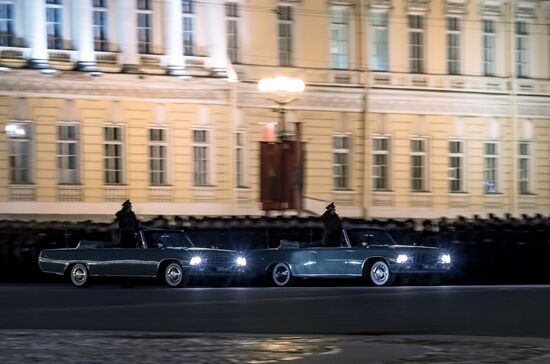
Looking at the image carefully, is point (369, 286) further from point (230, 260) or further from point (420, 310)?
point (420, 310)

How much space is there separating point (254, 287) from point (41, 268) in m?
5.17

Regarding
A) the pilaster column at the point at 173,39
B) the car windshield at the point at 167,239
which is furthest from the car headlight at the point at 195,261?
the pilaster column at the point at 173,39

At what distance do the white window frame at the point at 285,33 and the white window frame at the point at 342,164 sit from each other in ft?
11.7

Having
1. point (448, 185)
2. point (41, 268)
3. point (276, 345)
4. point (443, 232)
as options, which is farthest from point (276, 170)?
point (276, 345)

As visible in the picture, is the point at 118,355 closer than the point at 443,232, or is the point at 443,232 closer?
the point at 118,355

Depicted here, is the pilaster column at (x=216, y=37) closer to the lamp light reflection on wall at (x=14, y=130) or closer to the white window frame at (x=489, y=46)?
the lamp light reflection on wall at (x=14, y=130)

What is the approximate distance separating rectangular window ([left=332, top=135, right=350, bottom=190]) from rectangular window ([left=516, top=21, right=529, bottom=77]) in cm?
808

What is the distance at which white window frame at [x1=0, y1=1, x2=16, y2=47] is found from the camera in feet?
142

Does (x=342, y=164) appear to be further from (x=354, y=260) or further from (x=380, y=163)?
(x=354, y=260)

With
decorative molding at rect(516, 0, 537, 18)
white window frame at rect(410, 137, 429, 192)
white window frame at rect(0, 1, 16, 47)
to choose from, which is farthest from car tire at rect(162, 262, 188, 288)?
decorative molding at rect(516, 0, 537, 18)

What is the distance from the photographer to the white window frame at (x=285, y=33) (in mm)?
48719

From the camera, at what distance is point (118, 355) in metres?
15.7

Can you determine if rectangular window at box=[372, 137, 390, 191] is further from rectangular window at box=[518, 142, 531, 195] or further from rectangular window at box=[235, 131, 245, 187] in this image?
rectangular window at box=[518, 142, 531, 195]

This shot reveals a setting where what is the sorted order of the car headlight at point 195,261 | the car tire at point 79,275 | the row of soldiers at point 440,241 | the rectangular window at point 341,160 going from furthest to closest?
the rectangular window at point 341,160 → the row of soldiers at point 440,241 → the car tire at point 79,275 → the car headlight at point 195,261
